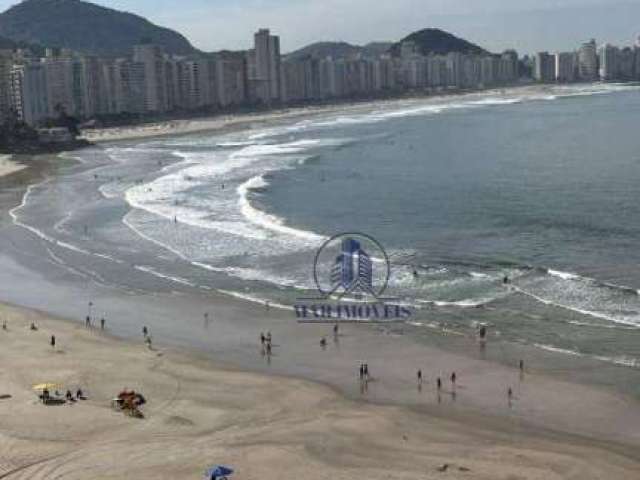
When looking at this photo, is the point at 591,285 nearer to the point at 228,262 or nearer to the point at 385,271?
the point at 385,271

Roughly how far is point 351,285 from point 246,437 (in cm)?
1401

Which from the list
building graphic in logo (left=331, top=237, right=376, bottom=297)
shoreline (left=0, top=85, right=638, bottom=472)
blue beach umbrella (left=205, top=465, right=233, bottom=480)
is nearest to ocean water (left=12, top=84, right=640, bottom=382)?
building graphic in logo (left=331, top=237, right=376, bottom=297)

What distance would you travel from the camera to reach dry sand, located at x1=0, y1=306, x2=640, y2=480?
16.4 meters

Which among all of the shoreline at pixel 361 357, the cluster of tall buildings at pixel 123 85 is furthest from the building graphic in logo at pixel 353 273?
the cluster of tall buildings at pixel 123 85

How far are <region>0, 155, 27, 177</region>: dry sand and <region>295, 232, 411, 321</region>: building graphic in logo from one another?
48246mm

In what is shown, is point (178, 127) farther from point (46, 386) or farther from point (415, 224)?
point (46, 386)

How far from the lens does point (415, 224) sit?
42.6 meters

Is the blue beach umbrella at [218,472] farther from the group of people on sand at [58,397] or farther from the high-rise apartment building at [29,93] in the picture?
the high-rise apartment building at [29,93]

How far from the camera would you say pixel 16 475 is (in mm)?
16312

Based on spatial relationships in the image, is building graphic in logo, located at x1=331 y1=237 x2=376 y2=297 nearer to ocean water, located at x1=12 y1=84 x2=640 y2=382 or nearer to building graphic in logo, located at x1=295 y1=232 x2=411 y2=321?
building graphic in logo, located at x1=295 y1=232 x2=411 y2=321

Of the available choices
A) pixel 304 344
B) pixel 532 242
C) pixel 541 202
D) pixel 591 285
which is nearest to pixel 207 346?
pixel 304 344

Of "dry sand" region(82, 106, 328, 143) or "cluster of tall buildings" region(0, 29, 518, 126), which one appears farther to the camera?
"cluster of tall buildings" region(0, 29, 518, 126)

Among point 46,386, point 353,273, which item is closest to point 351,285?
point 353,273

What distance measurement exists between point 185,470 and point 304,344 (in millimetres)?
9594
